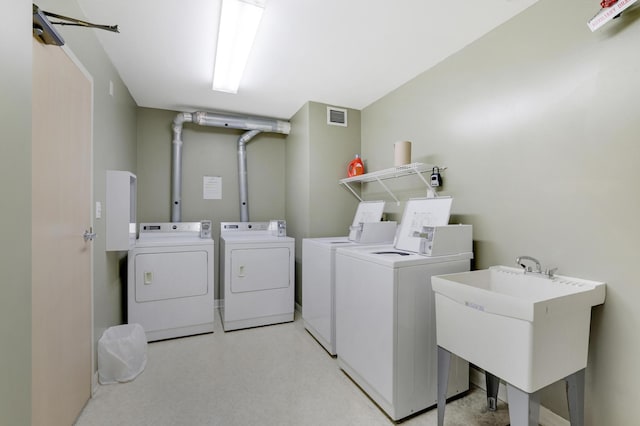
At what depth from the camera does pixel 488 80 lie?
1.98 m

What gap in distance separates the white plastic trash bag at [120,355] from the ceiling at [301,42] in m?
2.24

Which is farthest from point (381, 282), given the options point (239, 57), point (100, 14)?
point (100, 14)

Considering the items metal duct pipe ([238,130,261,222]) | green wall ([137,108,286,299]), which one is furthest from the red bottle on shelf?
metal duct pipe ([238,130,261,222])

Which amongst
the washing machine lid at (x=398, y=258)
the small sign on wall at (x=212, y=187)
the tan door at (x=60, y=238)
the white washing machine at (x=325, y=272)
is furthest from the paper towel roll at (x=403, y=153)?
the small sign on wall at (x=212, y=187)

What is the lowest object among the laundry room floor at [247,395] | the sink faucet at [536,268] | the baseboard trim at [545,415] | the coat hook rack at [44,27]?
the laundry room floor at [247,395]

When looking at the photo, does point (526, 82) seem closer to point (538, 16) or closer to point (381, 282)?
point (538, 16)

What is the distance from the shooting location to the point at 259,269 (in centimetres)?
310

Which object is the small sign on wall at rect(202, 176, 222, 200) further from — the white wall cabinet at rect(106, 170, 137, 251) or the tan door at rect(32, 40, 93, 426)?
the tan door at rect(32, 40, 93, 426)

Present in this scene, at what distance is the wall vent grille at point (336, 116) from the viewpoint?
3.32 metres

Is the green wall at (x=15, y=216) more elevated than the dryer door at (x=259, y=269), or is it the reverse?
the green wall at (x=15, y=216)

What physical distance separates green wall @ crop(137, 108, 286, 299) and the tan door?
1.65 m

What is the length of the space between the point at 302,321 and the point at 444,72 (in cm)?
287

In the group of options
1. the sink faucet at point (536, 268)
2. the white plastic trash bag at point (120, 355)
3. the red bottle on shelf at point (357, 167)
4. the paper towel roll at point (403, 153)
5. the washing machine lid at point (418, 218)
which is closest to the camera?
the sink faucet at point (536, 268)

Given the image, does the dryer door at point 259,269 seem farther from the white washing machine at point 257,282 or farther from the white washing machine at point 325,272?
the white washing machine at point 325,272
